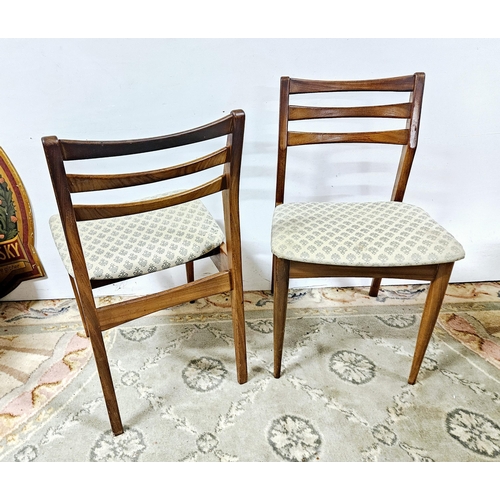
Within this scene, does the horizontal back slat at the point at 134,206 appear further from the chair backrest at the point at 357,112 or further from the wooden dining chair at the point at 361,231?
the chair backrest at the point at 357,112

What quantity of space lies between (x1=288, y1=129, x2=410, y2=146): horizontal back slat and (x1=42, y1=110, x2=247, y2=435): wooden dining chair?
0.30 m

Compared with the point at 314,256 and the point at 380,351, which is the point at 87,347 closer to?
the point at 314,256

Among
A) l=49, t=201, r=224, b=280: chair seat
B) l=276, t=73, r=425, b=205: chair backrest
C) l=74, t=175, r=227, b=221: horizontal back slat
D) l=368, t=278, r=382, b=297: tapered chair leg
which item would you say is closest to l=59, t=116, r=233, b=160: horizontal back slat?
l=74, t=175, r=227, b=221: horizontal back slat

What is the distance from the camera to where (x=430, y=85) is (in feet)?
4.60

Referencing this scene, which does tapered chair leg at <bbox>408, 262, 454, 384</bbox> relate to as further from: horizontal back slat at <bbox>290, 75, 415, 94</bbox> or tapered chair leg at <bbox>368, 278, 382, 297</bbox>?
horizontal back slat at <bbox>290, 75, 415, 94</bbox>

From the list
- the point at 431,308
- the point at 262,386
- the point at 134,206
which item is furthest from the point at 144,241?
the point at 431,308

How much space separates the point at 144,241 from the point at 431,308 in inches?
32.6

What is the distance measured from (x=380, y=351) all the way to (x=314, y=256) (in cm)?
57

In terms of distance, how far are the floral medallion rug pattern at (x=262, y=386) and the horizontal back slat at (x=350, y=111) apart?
0.76 meters

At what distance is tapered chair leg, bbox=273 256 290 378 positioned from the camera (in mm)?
1128

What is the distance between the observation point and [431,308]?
1.16 m

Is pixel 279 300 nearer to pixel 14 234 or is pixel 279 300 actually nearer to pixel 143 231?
pixel 143 231
